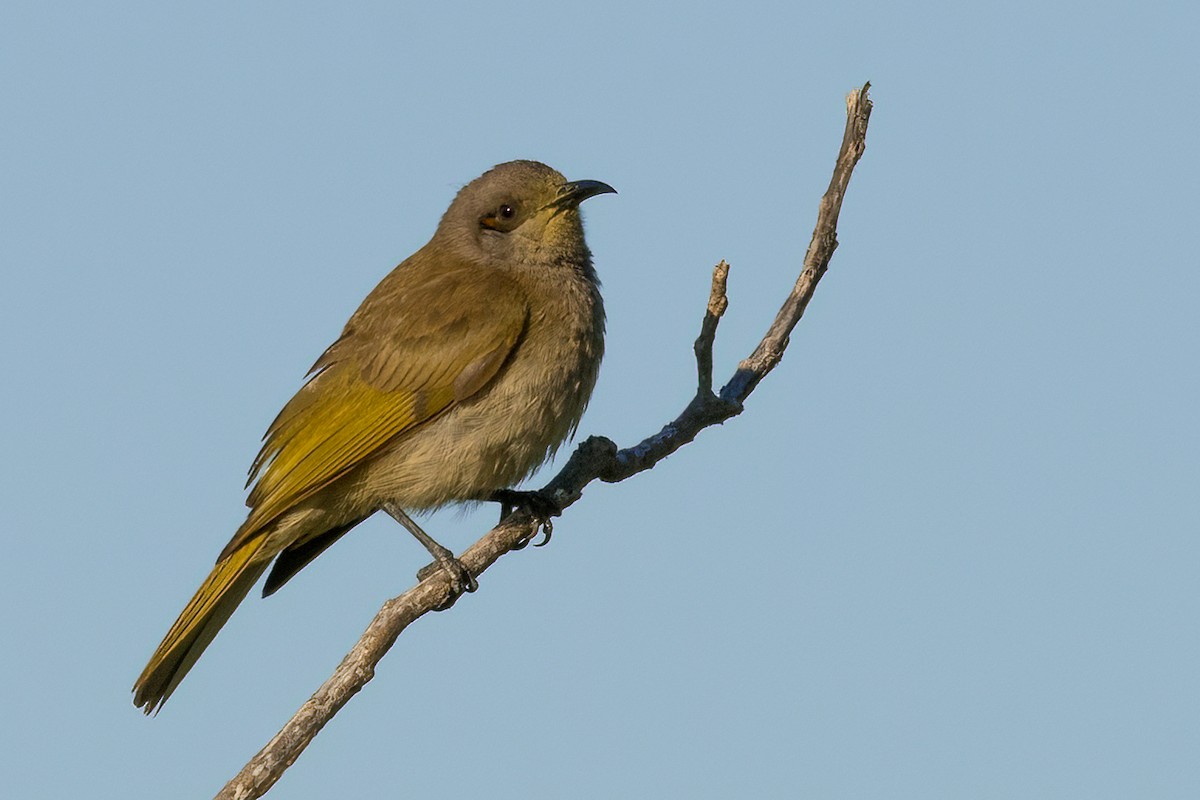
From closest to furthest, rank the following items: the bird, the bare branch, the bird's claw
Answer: the bird's claw
the bare branch
the bird

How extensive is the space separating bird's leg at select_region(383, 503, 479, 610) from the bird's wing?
0.38 meters

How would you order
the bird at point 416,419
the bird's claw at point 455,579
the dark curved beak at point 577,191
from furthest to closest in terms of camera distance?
1. the dark curved beak at point 577,191
2. the bird at point 416,419
3. the bird's claw at point 455,579

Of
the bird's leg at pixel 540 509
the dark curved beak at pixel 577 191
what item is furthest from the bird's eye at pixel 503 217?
the bird's leg at pixel 540 509

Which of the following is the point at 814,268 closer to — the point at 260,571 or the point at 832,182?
the point at 832,182

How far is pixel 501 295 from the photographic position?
25.0 ft

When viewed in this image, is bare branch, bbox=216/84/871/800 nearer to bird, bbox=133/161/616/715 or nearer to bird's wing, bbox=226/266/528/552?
bird, bbox=133/161/616/715

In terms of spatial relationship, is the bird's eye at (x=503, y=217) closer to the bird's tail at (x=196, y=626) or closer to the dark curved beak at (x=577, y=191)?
the dark curved beak at (x=577, y=191)

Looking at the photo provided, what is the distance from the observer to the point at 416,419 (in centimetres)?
736

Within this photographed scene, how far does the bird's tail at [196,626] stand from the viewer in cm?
696

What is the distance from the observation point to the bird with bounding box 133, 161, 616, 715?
23.6 feet

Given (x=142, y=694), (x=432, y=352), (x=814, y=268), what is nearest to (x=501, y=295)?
(x=432, y=352)

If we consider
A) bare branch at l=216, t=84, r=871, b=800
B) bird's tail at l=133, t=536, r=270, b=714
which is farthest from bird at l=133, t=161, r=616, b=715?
bare branch at l=216, t=84, r=871, b=800

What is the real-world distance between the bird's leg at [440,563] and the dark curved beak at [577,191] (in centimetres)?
182

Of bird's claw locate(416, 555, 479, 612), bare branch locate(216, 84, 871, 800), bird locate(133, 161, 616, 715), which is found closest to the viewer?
bird's claw locate(416, 555, 479, 612)
